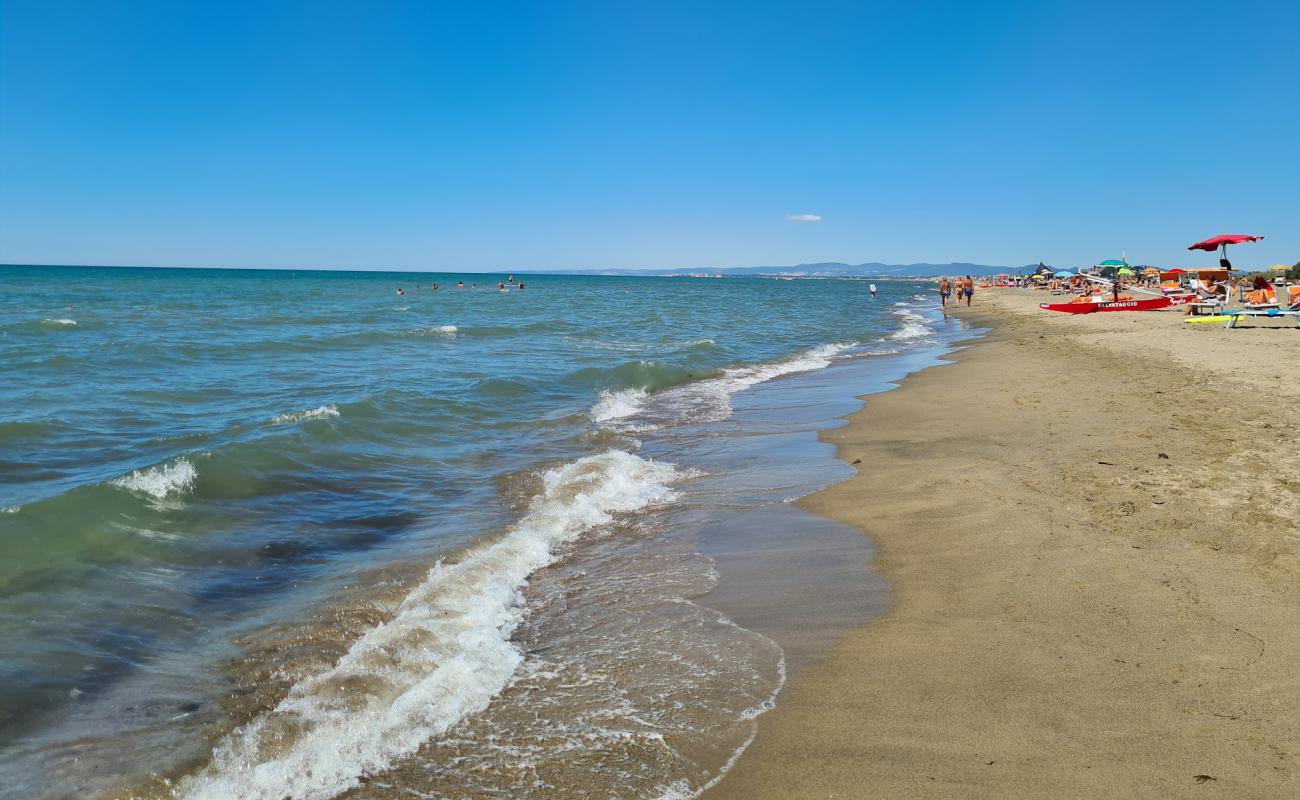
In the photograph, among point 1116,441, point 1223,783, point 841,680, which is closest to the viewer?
point 1223,783

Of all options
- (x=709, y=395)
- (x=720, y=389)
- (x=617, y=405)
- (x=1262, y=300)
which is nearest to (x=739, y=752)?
(x=617, y=405)

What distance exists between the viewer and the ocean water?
339 centimetres

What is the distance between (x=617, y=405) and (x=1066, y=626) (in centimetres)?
1024

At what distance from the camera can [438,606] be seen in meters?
5.04

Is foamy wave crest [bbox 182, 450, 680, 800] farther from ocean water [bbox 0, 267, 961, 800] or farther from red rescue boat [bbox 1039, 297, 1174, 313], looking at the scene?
red rescue boat [bbox 1039, 297, 1174, 313]

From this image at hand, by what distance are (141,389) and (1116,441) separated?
15.8 metres

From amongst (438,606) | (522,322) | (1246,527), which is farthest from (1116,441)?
(522,322)

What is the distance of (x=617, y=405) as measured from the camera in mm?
13945

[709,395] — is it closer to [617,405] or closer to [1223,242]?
[617,405]

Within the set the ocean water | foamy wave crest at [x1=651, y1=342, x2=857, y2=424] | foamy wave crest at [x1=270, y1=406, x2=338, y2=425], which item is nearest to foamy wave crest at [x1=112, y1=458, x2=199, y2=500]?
the ocean water

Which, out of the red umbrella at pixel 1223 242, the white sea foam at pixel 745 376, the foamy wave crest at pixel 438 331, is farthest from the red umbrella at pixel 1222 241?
the foamy wave crest at pixel 438 331

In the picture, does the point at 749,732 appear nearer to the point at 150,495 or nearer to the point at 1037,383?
the point at 150,495

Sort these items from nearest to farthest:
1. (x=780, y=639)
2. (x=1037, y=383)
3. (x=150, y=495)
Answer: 1. (x=780, y=639)
2. (x=150, y=495)
3. (x=1037, y=383)

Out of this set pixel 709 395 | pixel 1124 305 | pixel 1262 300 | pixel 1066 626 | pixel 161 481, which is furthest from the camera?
pixel 1124 305
